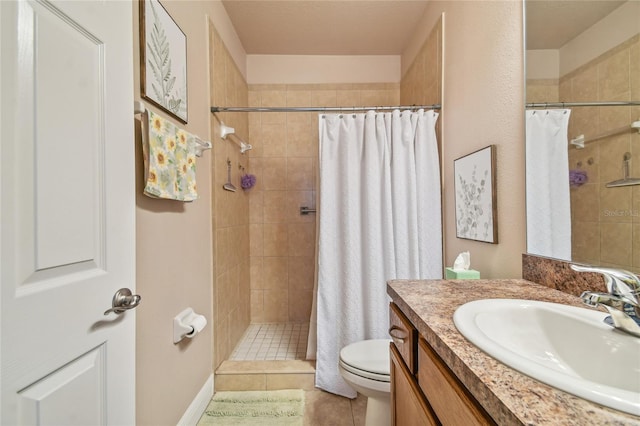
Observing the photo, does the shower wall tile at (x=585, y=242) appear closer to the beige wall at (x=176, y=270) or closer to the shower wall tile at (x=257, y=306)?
the beige wall at (x=176, y=270)

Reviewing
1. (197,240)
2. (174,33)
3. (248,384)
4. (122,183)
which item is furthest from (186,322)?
(174,33)

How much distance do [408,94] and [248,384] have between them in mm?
2516

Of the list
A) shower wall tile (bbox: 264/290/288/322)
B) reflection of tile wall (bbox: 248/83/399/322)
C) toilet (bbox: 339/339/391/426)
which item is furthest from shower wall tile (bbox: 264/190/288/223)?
toilet (bbox: 339/339/391/426)

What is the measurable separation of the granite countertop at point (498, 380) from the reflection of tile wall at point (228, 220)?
1338 millimetres

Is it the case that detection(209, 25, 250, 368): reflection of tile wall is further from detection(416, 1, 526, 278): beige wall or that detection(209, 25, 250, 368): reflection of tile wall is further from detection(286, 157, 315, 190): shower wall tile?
detection(416, 1, 526, 278): beige wall

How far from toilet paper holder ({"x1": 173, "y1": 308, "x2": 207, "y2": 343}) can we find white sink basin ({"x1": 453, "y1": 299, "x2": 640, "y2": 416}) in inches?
45.7

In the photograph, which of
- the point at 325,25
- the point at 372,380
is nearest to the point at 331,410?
the point at 372,380

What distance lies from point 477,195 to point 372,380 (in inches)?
39.0

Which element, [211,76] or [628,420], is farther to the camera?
[211,76]

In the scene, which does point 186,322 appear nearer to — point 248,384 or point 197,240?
point 197,240

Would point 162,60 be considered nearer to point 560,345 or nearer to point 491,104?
point 491,104

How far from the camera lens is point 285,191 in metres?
2.48

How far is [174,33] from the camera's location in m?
1.20

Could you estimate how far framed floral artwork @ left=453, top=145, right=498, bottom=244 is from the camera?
1.12m
